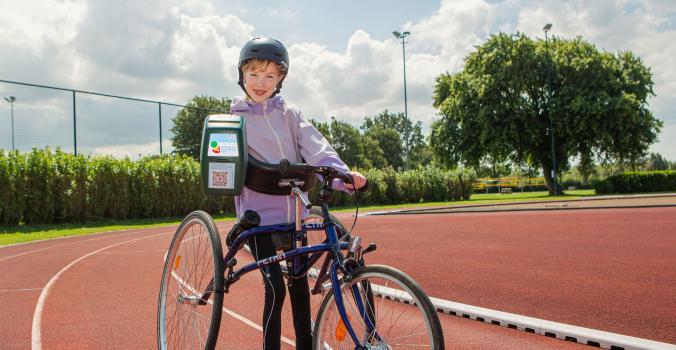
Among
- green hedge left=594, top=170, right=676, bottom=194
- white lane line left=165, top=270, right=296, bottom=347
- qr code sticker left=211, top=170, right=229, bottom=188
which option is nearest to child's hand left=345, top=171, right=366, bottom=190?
qr code sticker left=211, top=170, right=229, bottom=188

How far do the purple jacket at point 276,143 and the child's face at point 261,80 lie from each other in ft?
0.17

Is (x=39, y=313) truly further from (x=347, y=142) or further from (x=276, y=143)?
(x=347, y=142)

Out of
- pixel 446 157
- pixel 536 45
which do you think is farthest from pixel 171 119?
pixel 536 45

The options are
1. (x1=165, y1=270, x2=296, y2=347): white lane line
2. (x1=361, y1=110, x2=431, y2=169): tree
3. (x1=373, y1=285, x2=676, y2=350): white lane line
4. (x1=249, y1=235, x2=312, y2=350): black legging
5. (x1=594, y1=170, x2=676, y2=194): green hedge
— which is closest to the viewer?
(x1=249, y1=235, x2=312, y2=350): black legging

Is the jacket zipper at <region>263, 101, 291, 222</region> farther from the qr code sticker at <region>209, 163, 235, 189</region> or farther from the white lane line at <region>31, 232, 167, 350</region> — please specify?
the white lane line at <region>31, 232, 167, 350</region>

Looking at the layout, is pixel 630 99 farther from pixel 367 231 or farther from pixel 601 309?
pixel 601 309

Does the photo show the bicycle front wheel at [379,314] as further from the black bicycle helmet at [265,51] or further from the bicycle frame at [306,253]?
the black bicycle helmet at [265,51]

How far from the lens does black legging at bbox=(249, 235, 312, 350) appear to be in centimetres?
279

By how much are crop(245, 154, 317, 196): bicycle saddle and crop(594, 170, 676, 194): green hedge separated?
41985mm

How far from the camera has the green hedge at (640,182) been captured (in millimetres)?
40125

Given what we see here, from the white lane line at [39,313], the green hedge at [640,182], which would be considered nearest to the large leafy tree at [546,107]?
the green hedge at [640,182]

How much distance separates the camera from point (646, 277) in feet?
20.9

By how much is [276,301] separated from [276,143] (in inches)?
32.5

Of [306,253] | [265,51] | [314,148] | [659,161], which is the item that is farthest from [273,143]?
[659,161]
